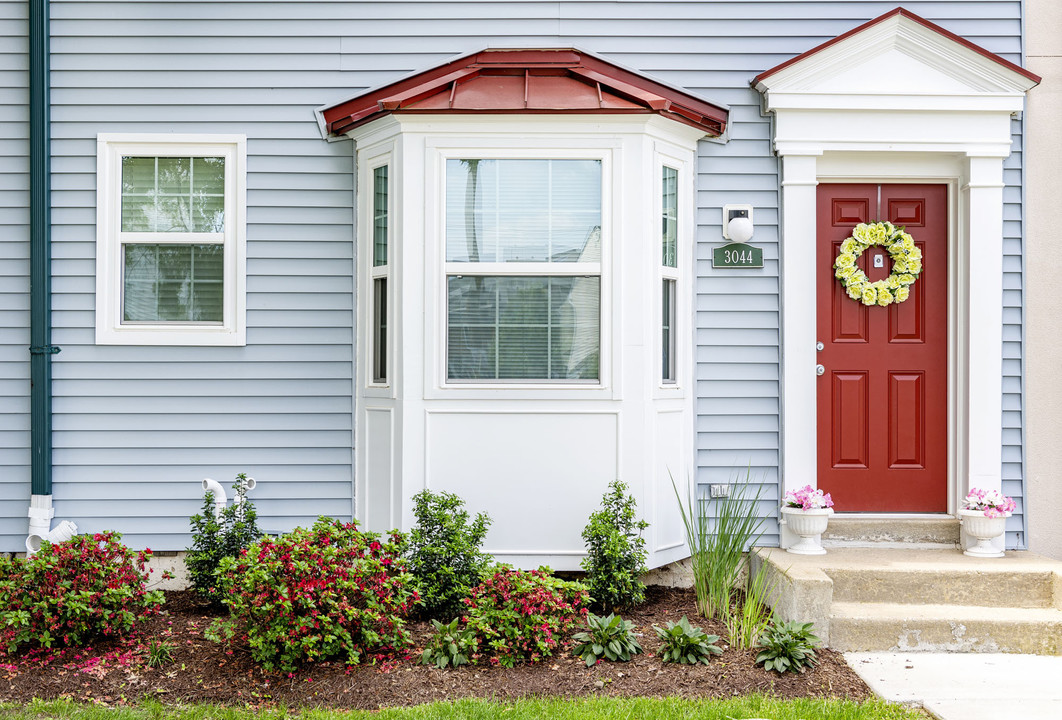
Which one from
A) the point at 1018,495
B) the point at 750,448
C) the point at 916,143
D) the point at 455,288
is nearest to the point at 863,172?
the point at 916,143

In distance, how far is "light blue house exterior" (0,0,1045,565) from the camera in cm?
491

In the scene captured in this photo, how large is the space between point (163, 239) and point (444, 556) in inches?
98.9

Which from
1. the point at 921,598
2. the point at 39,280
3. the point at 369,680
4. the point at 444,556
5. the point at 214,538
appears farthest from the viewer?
the point at 39,280

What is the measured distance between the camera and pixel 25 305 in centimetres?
491

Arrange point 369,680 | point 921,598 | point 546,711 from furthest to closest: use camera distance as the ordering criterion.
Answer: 1. point 921,598
2. point 369,680
3. point 546,711

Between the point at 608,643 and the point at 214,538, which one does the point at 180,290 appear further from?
the point at 608,643

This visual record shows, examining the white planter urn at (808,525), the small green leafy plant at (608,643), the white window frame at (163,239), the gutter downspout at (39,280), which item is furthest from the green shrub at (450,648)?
the gutter downspout at (39,280)

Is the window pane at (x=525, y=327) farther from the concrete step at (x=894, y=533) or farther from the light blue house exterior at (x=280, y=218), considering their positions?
the concrete step at (x=894, y=533)

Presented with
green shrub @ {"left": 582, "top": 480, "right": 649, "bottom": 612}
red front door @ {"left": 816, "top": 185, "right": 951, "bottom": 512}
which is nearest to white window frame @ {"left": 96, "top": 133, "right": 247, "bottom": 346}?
green shrub @ {"left": 582, "top": 480, "right": 649, "bottom": 612}

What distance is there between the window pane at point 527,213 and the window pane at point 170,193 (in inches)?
58.7

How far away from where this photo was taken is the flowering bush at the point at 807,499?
15.3 feet

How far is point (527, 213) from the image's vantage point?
4.51m

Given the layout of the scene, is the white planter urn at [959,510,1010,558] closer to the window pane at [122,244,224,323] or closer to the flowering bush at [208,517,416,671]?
the flowering bush at [208,517,416,671]

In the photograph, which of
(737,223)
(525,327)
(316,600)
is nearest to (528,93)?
(525,327)
